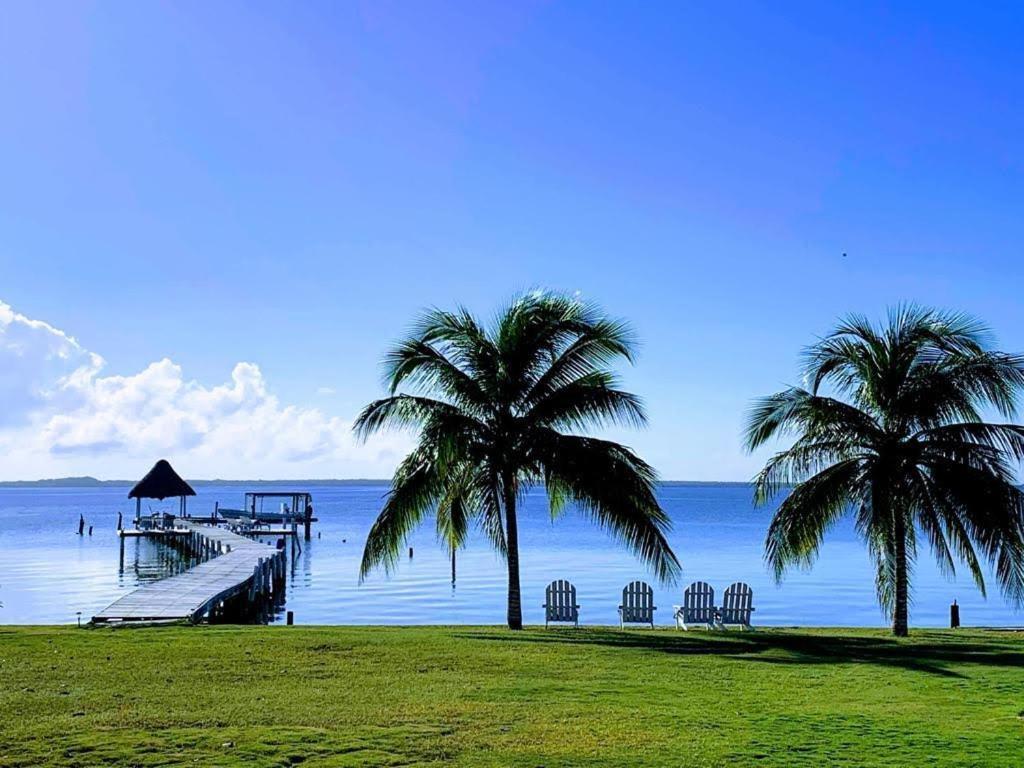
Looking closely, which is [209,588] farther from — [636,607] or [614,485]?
[614,485]

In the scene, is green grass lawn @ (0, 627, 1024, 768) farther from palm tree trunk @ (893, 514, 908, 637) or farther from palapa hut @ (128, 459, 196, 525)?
palapa hut @ (128, 459, 196, 525)

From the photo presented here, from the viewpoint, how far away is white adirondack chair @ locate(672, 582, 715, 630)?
22109 mm

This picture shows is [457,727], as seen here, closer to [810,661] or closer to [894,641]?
[810,661]

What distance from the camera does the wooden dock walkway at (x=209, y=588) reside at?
20953mm

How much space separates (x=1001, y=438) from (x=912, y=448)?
1.60m

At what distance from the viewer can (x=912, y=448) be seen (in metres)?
19.2

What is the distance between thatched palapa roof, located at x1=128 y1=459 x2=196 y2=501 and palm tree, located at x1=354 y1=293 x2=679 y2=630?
2111 inches

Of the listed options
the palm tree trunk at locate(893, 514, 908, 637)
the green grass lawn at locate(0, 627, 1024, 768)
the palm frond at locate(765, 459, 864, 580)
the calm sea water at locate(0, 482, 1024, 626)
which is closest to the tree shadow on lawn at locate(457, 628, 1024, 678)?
the green grass lawn at locate(0, 627, 1024, 768)

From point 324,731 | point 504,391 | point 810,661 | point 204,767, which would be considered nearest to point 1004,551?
point 810,661

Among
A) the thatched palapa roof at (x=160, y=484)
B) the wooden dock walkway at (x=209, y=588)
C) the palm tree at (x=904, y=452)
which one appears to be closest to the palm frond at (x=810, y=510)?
A: the palm tree at (x=904, y=452)

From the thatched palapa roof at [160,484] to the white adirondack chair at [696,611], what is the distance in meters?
53.5

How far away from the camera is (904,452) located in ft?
63.2

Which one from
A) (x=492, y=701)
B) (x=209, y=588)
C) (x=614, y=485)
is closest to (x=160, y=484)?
(x=209, y=588)

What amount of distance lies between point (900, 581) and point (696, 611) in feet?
14.4
